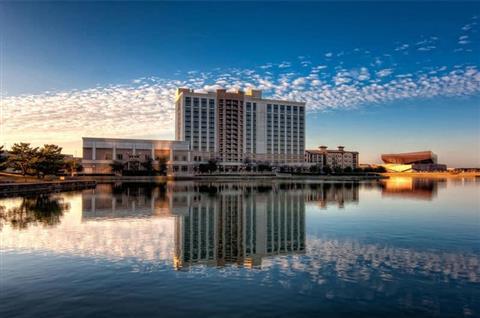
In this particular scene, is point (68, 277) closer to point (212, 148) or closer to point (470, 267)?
point (470, 267)

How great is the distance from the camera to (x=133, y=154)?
154m

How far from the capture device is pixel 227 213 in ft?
123

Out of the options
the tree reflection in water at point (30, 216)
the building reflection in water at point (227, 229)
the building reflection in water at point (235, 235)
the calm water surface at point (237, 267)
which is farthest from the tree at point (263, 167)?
the calm water surface at point (237, 267)

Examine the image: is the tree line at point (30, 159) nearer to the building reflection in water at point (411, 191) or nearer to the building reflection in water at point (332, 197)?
the building reflection in water at point (332, 197)

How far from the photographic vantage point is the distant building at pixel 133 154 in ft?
489

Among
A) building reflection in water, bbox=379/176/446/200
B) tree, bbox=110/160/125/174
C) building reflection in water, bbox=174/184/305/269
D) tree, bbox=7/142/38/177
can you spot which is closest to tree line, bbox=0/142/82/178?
tree, bbox=7/142/38/177

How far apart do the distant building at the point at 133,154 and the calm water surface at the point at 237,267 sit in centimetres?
12107

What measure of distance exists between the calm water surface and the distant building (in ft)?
397

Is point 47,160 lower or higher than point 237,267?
higher

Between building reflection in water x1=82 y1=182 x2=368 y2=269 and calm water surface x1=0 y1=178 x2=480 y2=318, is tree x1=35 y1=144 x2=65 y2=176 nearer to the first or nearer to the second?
building reflection in water x1=82 y1=182 x2=368 y2=269

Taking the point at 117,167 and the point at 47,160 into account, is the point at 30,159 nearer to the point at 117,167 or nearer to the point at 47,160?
the point at 47,160

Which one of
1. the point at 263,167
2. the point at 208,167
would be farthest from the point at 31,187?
the point at 263,167

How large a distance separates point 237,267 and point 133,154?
143m

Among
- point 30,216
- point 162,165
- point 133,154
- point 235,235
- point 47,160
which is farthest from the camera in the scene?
point 133,154
